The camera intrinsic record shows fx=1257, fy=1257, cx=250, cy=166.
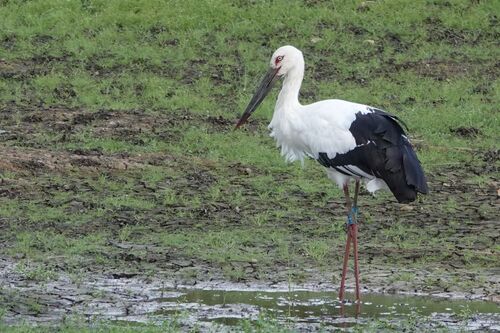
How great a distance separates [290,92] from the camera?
9.98 metres

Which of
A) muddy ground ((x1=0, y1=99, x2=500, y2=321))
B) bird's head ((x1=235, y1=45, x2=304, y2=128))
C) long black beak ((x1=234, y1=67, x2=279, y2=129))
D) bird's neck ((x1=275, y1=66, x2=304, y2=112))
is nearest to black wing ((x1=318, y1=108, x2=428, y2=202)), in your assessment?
bird's neck ((x1=275, y1=66, x2=304, y2=112))

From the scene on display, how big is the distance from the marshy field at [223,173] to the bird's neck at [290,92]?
1145 millimetres

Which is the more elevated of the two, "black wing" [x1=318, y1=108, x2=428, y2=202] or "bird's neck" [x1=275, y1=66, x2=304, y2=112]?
"bird's neck" [x1=275, y1=66, x2=304, y2=112]

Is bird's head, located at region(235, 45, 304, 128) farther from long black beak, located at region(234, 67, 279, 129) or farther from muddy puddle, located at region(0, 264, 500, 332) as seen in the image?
muddy puddle, located at region(0, 264, 500, 332)

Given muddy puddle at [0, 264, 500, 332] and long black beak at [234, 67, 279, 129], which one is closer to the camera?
muddy puddle at [0, 264, 500, 332]

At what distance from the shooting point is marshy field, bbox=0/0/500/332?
344 inches

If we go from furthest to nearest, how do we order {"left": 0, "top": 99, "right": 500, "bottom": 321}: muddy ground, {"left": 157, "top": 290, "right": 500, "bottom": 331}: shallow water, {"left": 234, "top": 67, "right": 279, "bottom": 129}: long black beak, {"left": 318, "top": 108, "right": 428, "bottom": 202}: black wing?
1. {"left": 234, "top": 67, "right": 279, "bottom": 129}: long black beak
2. {"left": 318, "top": 108, "right": 428, "bottom": 202}: black wing
3. {"left": 0, "top": 99, "right": 500, "bottom": 321}: muddy ground
4. {"left": 157, "top": 290, "right": 500, "bottom": 331}: shallow water

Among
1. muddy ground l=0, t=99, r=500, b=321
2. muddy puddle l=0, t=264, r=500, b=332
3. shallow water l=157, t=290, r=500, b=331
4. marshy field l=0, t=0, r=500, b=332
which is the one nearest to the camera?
muddy puddle l=0, t=264, r=500, b=332

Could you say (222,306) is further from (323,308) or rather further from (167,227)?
(167,227)

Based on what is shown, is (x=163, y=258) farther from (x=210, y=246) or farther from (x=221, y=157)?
(x=221, y=157)

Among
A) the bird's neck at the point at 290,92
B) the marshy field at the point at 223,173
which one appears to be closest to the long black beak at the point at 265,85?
the bird's neck at the point at 290,92

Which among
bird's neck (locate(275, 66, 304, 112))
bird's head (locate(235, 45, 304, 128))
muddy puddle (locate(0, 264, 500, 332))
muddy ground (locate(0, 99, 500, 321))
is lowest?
muddy puddle (locate(0, 264, 500, 332))

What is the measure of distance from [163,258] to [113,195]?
1.94m

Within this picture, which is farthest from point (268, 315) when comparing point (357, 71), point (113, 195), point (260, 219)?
point (357, 71)
